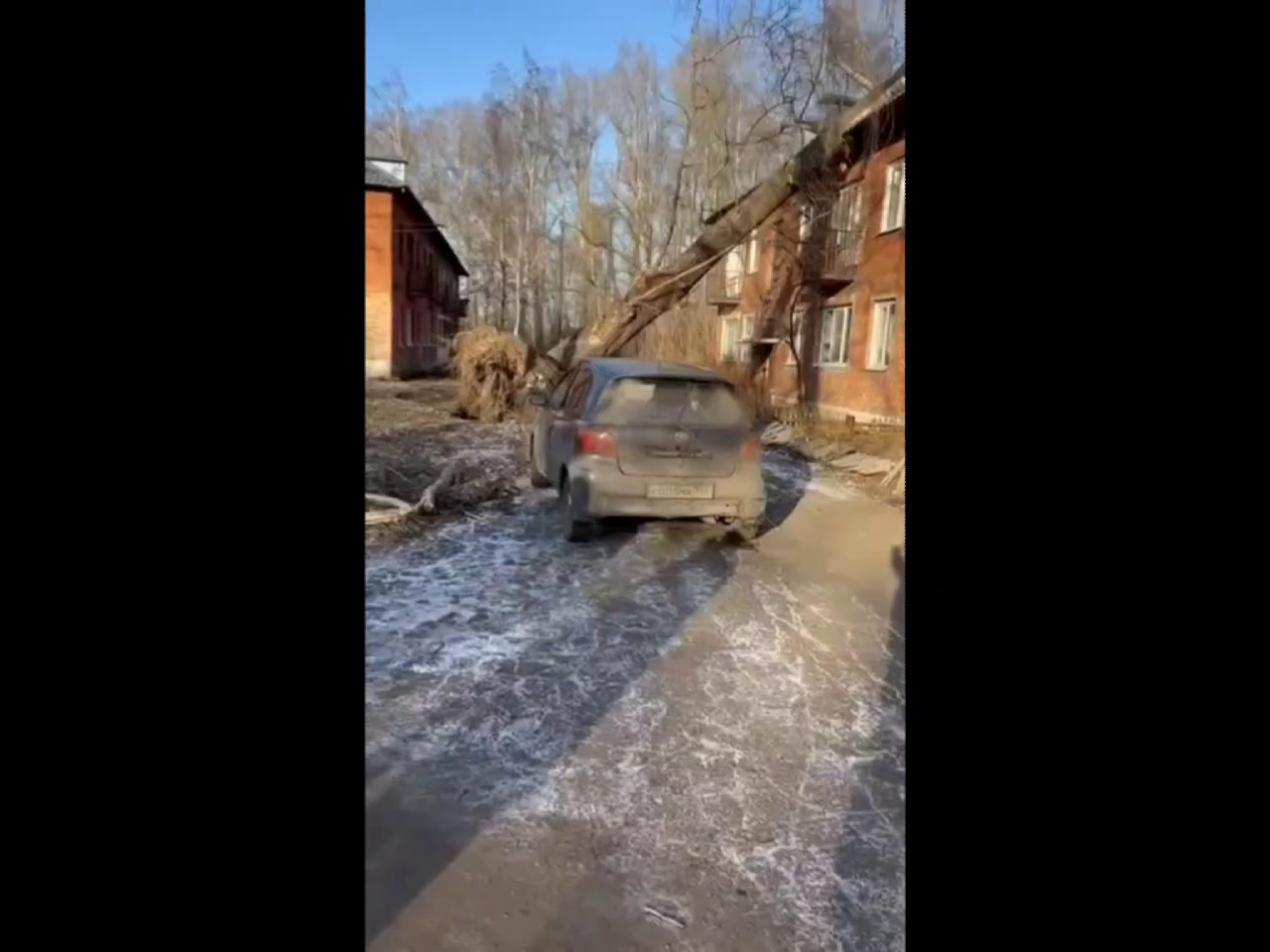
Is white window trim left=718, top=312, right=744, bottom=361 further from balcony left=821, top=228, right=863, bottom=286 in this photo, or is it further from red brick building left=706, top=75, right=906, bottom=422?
balcony left=821, top=228, right=863, bottom=286

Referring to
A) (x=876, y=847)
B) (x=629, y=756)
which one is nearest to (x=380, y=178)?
(x=629, y=756)

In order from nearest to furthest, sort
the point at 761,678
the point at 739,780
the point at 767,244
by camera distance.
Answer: the point at 739,780
the point at 761,678
the point at 767,244

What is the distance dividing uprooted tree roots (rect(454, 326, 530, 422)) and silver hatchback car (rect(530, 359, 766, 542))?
8.98 m

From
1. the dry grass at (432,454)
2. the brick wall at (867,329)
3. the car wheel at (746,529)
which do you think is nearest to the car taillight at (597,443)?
the car wheel at (746,529)

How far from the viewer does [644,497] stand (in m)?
6.44

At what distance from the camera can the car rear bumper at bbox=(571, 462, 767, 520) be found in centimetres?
641

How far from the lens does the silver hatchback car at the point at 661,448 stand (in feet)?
21.0

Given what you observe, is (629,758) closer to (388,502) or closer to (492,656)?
(492,656)

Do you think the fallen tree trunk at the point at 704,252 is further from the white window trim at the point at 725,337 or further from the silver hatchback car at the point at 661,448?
the white window trim at the point at 725,337

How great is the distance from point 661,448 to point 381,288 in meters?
22.2
